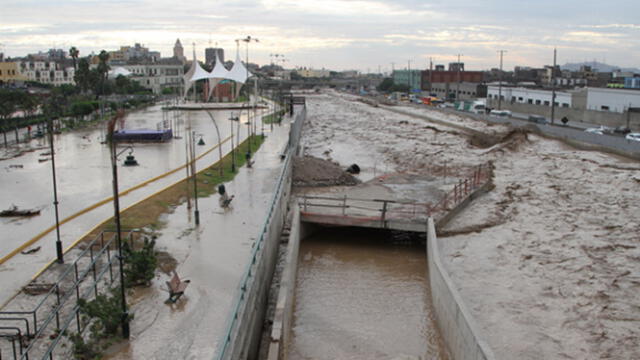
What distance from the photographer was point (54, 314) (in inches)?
419

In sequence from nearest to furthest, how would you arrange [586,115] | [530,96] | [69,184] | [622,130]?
[69,184] → [622,130] → [586,115] → [530,96]

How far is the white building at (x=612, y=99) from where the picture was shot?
55678 millimetres

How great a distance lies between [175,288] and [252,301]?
1.94 m

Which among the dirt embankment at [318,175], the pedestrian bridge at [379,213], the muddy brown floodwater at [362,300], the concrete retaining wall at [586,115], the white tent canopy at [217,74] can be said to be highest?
the white tent canopy at [217,74]

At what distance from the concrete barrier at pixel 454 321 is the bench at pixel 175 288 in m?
6.04

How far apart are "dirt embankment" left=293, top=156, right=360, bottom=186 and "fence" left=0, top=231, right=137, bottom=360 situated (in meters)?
13.8

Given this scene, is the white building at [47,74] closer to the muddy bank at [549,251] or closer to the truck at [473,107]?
the truck at [473,107]

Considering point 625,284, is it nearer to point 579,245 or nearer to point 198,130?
point 579,245

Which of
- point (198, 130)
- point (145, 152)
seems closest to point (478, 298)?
point (145, 152)

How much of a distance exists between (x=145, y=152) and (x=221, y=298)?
79.5ft

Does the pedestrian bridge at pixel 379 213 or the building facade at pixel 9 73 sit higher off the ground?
the building facade at pixel 9 73

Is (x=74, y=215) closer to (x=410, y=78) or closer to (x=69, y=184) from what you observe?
(x=69, y=184)

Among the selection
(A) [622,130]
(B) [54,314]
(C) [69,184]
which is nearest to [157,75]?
(A) [622,130]

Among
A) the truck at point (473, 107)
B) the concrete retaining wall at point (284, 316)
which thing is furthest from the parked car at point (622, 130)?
the concrete retaining wall at point (284, 316)
